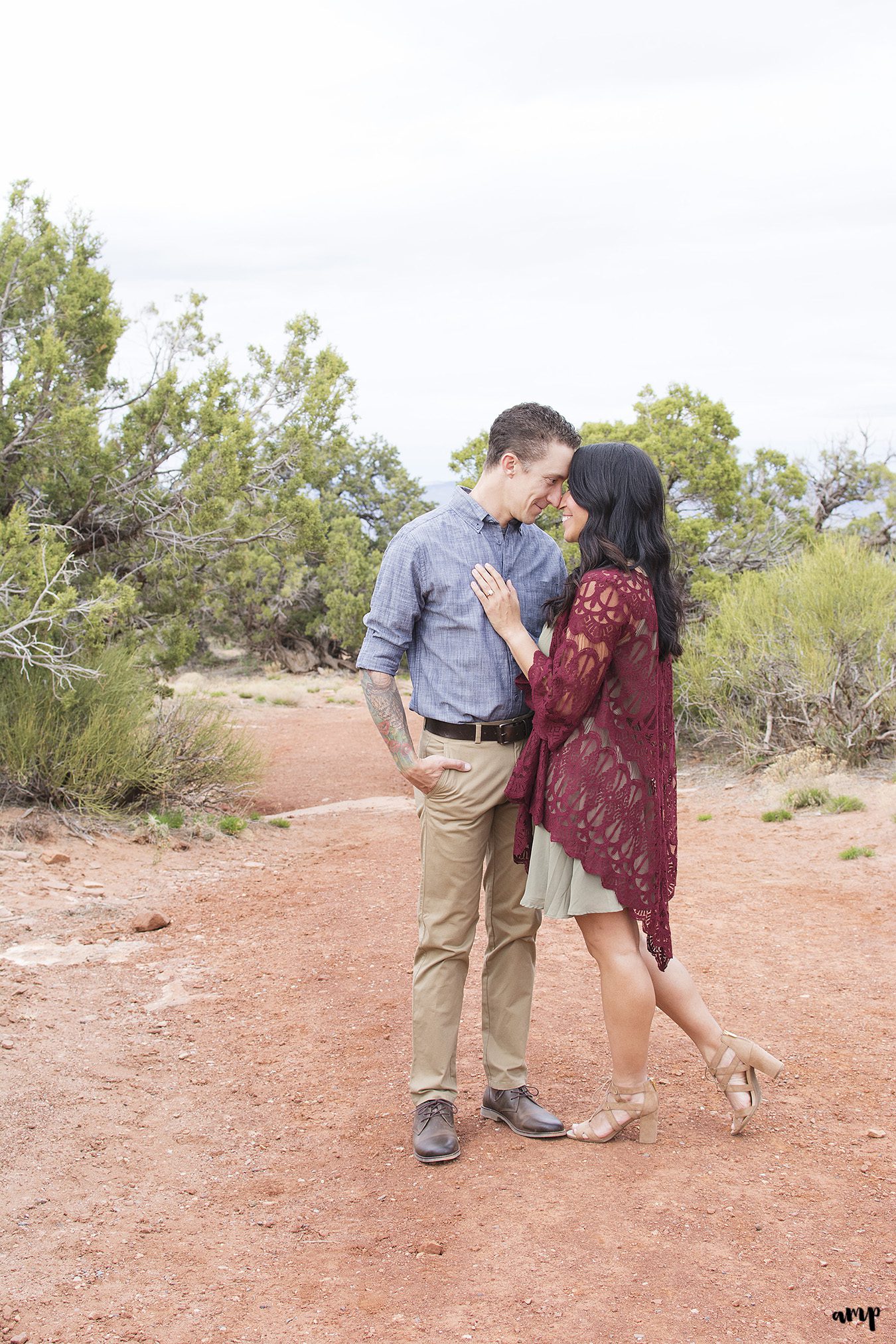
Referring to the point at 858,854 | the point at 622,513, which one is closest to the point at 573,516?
the point at 622,513

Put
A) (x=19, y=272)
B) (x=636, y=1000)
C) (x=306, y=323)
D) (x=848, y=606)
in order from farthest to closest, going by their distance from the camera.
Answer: (x=306, y=323), (x=848, y=606), (x=19, y=272), (x=636, y=1000)

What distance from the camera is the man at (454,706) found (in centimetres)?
327

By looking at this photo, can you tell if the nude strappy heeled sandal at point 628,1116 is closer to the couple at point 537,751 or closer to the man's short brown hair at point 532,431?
the couple at point 537,751

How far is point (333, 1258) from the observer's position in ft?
9.14

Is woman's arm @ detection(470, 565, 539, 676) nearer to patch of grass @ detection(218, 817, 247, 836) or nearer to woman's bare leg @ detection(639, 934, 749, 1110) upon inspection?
woman's bare leg @ detection(639, 934, 749, 1110)

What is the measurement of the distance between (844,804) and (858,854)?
1294mm

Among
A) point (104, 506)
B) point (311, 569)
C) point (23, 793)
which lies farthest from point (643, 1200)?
point (311, 569)

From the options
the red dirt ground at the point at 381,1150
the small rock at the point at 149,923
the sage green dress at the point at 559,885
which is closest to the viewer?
the red dirt ground at the point at 381,1150

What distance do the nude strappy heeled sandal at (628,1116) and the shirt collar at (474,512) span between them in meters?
1.61

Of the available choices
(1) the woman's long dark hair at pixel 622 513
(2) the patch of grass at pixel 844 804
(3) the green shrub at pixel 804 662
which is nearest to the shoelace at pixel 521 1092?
(1) the woman's long dark hair at pixel 622 513

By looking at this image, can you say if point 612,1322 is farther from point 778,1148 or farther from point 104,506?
point 104,506

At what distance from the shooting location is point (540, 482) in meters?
3.25

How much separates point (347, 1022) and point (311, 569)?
19.9 meters

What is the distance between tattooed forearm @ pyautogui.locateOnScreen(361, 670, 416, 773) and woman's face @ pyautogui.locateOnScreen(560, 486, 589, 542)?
0.66 meters
